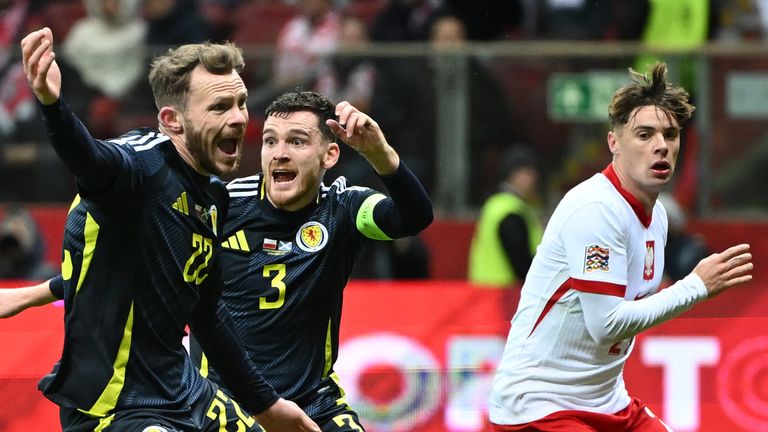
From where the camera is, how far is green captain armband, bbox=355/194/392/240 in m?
6.18

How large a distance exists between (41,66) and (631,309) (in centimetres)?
265

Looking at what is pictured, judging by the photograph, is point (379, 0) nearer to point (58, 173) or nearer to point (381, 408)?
point (58, 173)

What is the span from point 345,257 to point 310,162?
0.48m

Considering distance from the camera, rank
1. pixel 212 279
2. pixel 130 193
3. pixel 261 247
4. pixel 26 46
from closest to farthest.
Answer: pixel 26 46, pixel 130 193, pixel 212 279, pixel 261 247

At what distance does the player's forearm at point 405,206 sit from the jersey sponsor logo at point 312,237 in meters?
0.41

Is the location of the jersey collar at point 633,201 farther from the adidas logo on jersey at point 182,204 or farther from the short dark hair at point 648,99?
the adidas logo on jersey at point 182,204

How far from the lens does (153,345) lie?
495 centimetres

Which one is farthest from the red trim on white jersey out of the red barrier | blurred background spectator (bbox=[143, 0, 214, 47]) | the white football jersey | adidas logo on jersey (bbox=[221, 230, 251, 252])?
blurred background spectator (bbox=[143, 0, 214, 47])

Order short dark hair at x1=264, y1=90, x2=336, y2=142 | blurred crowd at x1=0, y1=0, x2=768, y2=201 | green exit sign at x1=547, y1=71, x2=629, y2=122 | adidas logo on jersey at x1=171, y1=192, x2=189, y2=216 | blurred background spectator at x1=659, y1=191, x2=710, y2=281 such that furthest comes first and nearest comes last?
1. blurred crowd at x1=0, y1=0, x2=768, y2=201
2. green exit sign at x1=547, y1=71, x2=629, y2=122
3. blurred background spectator at x1=659, y1=191, x2=710, y2=281
4. short dark hair at x1=264, y1=90, x2=336, y2=142
5. adidas logo on jersey at x1=171, y1=192, x2=189, y2=216

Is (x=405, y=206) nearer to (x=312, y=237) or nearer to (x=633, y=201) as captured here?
(x=312, y=237)

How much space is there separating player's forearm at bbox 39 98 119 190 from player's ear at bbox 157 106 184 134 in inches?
24.3

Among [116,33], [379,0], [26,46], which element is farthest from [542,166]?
[26,46]

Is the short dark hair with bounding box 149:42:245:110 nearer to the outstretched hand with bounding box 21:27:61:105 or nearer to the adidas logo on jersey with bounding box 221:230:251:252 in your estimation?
the outstretched hand with bounding box 21:27:61:105

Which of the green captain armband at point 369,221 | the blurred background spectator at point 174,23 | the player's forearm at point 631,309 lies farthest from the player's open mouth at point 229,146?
the blurred background spectator at point 174,23
